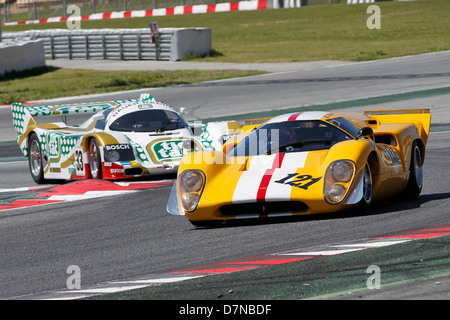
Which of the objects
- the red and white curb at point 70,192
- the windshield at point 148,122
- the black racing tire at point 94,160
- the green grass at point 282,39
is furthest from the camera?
the green grass at point 282,39

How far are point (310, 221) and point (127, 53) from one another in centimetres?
2602

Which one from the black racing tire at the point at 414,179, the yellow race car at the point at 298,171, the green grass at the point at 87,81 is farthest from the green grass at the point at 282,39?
the yellow race car at the point at 298,171

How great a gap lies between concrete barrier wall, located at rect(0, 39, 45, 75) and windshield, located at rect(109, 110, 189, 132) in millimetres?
16476

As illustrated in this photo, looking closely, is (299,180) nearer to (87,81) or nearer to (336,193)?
(336,193)

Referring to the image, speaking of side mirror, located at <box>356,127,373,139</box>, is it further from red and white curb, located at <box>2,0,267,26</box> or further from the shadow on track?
red and white curb, located at <box>2,0,267,26</box>

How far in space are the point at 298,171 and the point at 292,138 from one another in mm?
727

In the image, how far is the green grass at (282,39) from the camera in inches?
1046

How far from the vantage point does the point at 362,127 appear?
9.19 meters

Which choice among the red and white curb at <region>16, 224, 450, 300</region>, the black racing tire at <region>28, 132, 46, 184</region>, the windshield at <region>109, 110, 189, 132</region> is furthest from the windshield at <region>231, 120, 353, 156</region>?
the black racing tire at <region>28, 132, 46, 184</region>

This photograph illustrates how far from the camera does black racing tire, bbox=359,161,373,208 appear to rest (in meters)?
8.11

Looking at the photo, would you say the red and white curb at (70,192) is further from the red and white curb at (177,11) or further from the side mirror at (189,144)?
the red and white curb at (177,11)

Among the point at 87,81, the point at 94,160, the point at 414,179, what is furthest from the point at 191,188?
the point at 87,81

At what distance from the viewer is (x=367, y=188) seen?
8.26m

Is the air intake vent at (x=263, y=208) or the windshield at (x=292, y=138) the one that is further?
the windshield at (x=292, y=138)
